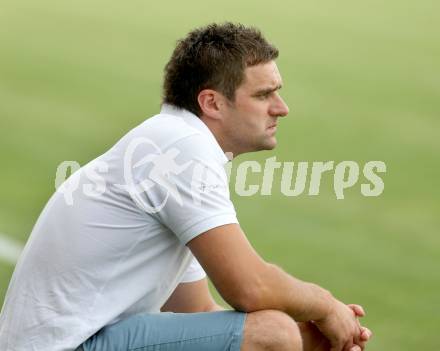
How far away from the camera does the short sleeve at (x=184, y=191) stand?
3.71 meters

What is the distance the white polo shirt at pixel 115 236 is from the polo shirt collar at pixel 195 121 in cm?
8

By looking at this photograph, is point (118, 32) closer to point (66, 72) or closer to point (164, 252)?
point (66, 72)

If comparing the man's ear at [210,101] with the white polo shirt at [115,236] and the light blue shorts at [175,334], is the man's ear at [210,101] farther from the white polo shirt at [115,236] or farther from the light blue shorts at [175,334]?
the light blue shorts at [175,334]

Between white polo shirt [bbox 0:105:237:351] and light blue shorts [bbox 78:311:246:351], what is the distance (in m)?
0.05

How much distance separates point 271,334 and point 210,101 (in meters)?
0.85

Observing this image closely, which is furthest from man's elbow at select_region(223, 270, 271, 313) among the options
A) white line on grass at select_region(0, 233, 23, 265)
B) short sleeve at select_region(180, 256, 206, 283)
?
white line on grass at select_region(0, 233, 23, 265)

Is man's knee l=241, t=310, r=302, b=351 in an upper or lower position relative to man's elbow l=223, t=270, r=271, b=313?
lower

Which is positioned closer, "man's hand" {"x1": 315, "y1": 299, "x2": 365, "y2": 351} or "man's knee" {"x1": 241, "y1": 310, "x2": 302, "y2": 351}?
"man's knee" {"x1": 241, "y1": 310, "x2": 302, "y2": 351}

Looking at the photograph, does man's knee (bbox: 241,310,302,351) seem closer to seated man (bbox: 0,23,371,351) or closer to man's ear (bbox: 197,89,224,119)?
seated man (bbox: 0,23,371,351)

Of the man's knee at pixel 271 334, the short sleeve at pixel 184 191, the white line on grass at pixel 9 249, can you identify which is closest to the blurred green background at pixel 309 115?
the white line on grass at pixel 9 249

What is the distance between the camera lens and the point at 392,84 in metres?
8.32

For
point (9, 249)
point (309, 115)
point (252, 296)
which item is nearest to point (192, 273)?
point (252, 296)

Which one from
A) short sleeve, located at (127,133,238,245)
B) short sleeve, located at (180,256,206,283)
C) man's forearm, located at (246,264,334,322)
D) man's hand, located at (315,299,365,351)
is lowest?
man's hand, located at (315,299,365,351)

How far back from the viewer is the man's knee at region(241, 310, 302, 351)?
3.68 metres
